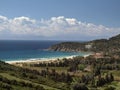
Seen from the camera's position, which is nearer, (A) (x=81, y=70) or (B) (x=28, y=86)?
(B) (x=28, y=86)

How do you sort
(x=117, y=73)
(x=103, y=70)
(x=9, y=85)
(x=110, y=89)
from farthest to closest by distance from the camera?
1. (x=103, y=70)
2. (x=117, y=73)
3. (x=110, y=89)
4. (x=9, y=85)

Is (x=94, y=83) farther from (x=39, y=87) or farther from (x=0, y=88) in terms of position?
(x=0, y=88)

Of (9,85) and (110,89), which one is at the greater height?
(9,85)

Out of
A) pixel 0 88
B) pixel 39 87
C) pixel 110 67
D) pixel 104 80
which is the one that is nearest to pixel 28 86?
pixel 39 87

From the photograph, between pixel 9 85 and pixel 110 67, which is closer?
pixel 9 85

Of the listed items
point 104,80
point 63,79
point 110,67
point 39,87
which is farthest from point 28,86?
point 110,67

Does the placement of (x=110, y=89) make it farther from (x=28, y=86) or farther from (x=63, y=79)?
(x=28, y=86)

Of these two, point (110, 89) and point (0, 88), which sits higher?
point (0, 88)

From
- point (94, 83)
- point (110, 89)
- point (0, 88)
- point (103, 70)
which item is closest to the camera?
point (0, 88)

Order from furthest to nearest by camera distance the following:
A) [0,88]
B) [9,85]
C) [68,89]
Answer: [68,89], [9,85], [0,88]
